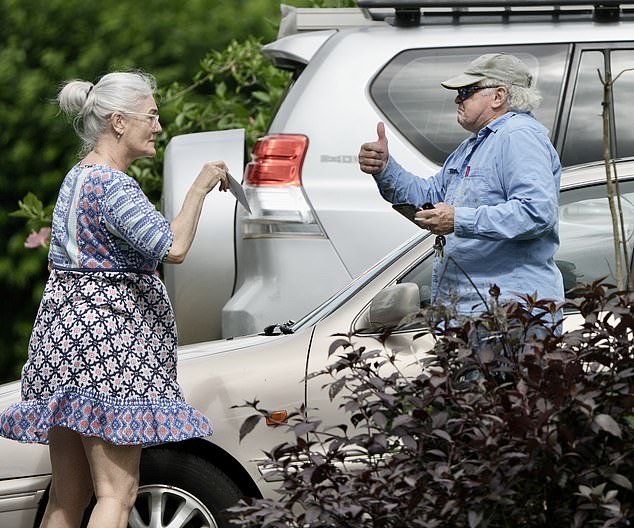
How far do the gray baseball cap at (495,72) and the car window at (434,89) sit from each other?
1.96 metres

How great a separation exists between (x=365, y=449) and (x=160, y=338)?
1.30 metres

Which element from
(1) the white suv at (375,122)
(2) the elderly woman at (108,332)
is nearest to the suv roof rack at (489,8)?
(1) the white suv at (375,122)

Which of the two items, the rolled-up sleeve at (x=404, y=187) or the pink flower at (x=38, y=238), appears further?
the pink flower at (x=38, y=238)

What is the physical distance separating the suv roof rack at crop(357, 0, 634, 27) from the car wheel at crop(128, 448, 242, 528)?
2.63 m

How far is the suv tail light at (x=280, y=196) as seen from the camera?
20.8 ft

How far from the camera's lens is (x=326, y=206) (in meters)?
6.31

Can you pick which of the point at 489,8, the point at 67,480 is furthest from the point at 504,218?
the point at 489,8

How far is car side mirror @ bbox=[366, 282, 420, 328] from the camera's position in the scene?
4.36m

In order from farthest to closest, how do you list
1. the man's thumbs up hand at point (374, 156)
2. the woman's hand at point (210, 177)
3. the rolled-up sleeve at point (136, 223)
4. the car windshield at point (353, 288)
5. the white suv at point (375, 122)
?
1. the white suv at point (375, 122)
2. the car windshield at point (353, 288)
3. the man's thumbs up hand at point (374, 156)
4. the woman's hand at point (210, 177)
5. the rolled-up sleeve at point (136, 223)

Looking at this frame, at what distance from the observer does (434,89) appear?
6.43 meters

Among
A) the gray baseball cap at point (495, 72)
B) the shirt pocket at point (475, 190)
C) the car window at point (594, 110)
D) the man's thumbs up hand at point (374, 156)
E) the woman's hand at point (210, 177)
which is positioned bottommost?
the car window at point (594, 110)

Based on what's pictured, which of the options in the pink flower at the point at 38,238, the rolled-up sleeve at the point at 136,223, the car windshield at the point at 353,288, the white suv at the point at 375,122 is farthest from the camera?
the pink flower at the point at 38,238

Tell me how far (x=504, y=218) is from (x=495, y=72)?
54cm

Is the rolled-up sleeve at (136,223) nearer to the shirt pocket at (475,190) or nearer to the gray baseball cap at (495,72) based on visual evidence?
the shirt pocket at (475,190)
